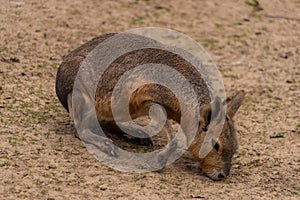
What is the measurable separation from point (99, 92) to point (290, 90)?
8.63ft

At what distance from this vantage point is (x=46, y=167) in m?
5.09

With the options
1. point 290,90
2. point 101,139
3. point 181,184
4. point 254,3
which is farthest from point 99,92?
point 254,3

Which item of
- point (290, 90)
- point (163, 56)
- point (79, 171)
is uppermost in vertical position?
point (163, 56)

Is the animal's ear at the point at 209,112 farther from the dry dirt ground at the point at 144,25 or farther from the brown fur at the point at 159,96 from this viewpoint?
the dry dirt ground at the point at 144,25

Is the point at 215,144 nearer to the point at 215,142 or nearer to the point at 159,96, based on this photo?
the point at 215,142

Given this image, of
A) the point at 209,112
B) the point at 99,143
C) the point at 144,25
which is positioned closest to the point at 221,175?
the point at 209,112

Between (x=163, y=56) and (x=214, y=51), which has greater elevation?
(x=163, y=56)

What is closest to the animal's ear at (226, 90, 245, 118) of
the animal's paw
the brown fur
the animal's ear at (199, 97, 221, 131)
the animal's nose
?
the brown fur

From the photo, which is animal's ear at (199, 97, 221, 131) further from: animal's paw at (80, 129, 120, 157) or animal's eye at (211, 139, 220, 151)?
animal's paw at (80, 129, 120, 157)

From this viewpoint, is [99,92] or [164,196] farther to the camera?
[99,92]

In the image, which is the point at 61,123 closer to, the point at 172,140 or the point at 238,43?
the point at 172,140

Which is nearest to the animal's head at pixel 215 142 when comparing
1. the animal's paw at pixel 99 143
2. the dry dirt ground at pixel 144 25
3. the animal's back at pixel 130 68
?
the dry dirt ground at pixel 144 25

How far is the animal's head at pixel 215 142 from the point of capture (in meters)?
5.23

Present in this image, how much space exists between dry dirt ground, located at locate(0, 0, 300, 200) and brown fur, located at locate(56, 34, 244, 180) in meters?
0.21
